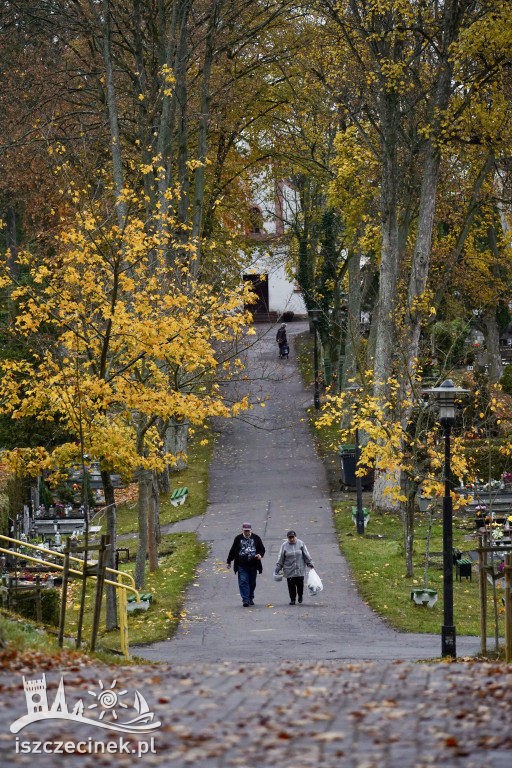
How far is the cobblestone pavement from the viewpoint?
238 inches

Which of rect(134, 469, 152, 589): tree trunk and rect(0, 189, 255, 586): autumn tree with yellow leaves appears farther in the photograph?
rect(134, 469, 152, 589): tree trunk

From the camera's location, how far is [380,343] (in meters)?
26.6

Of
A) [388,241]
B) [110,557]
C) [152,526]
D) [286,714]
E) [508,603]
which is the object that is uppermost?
[388,241]

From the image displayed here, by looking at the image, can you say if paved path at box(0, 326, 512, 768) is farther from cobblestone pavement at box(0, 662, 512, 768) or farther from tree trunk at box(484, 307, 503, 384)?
tree trunk at box(484, 307, 503, 384)

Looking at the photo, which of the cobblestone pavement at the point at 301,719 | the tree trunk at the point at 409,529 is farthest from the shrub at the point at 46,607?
the tree trunk at the point at 409,529

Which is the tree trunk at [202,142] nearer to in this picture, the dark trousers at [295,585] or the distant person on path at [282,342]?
the dark trousers at [295,585]

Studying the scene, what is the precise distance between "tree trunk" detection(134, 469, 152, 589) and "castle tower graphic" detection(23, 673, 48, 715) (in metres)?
10.7

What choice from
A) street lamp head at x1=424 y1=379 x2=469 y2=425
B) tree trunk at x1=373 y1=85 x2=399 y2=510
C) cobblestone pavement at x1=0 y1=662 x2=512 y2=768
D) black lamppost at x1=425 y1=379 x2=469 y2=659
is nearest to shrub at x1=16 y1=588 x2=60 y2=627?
black lamppost at x1=425 y1=379 x2=469 y2=659

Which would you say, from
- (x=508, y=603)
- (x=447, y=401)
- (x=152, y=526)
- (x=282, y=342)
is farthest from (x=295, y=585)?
(x=282, y=342)

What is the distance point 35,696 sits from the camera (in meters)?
7.11

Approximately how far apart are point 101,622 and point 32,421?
1180 centimetres

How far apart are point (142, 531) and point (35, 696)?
11.3 m

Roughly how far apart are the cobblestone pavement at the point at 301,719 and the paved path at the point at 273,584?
4.50 metres

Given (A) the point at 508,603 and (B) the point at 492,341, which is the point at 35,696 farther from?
(B) the point at 492,341
